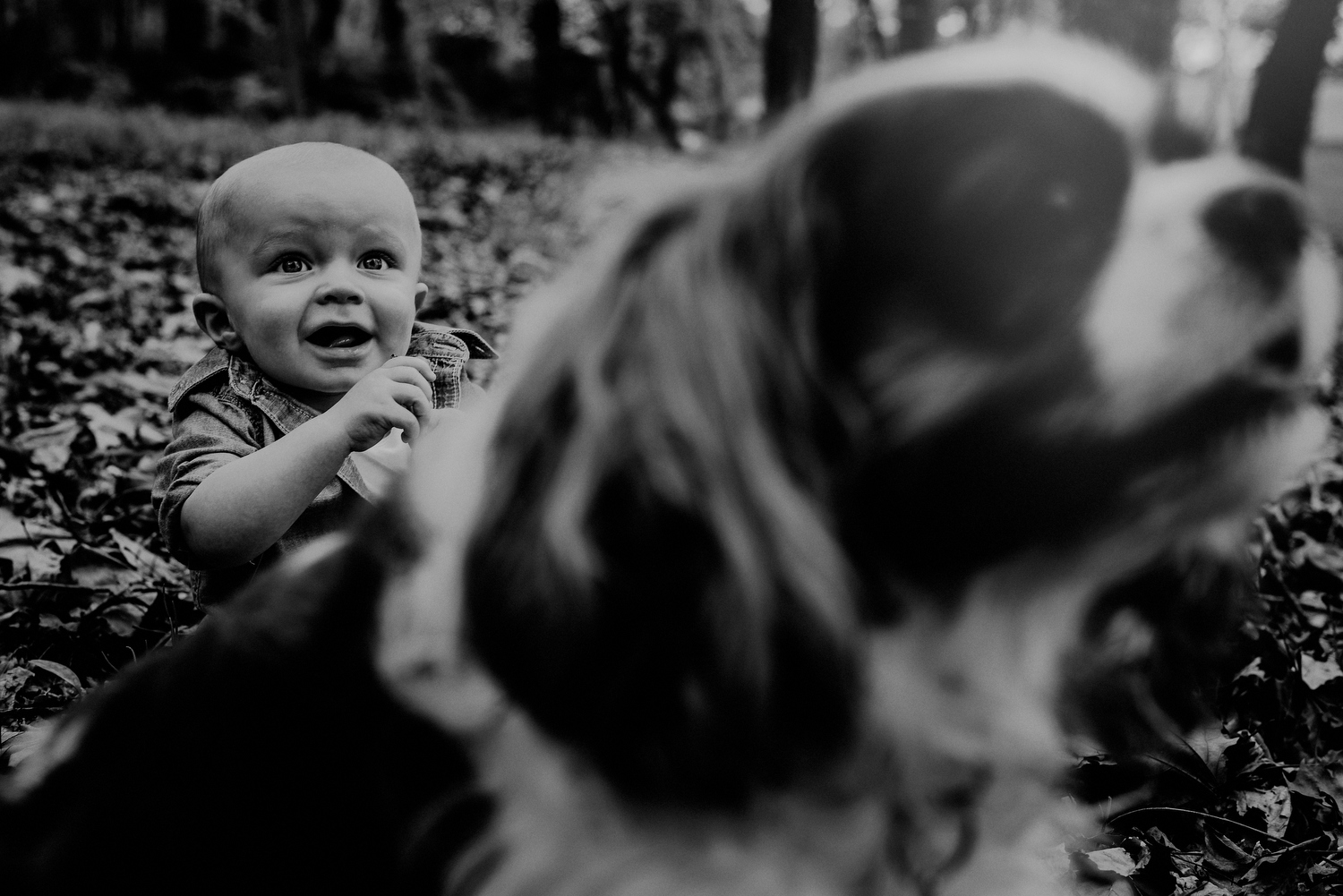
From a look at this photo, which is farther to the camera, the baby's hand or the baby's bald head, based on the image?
the baby's bald head

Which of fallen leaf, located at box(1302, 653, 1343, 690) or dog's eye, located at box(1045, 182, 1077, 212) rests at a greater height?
dog's eye, located at box(1045, 182, 1077, 212)

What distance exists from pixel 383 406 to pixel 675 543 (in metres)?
0.74

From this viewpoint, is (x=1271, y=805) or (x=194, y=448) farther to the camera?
(x=1271, y=805)

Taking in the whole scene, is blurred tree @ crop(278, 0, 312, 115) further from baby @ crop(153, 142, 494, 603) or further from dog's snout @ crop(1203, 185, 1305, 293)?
dog's snout @ crop(1203, 185, 1305, 293)

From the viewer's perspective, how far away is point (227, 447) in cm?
185

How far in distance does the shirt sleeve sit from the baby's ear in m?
0.10

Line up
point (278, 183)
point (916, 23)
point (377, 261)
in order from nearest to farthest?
point (278, 183)
point (377, 261)
point (916, 23)

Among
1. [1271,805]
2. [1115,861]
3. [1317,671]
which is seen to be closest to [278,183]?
[1115,861]

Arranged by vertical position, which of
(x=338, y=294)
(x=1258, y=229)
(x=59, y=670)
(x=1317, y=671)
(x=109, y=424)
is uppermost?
(x=1258, y=229)

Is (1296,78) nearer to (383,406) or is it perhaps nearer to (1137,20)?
(1137,20)

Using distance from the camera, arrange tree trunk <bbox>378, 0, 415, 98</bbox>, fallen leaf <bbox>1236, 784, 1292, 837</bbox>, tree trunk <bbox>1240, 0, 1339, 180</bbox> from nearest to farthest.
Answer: fallen leaf <bbox>1236, 784, 1292, 837</bbox>, tree trunk <bbox>1240, 0, 1339, 180</bbox>, tree trunk <bbox>378, 0, 415, 98</bbox>

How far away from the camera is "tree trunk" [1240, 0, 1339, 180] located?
22.5ft

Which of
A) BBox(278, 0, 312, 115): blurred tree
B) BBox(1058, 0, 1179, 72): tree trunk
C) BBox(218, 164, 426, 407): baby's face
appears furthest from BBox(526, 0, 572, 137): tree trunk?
BBox(218, 164, 426, 407): baby's face

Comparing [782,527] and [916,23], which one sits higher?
[916,23]
